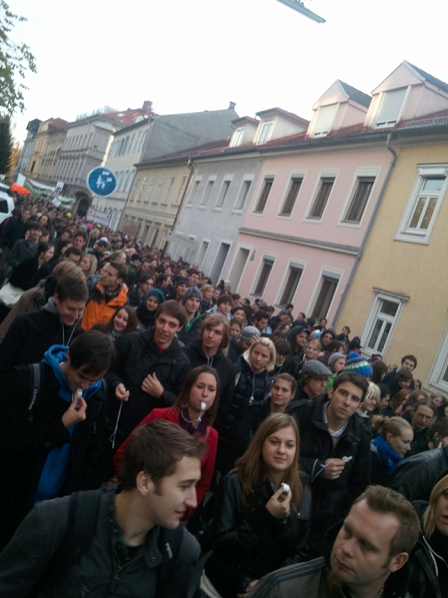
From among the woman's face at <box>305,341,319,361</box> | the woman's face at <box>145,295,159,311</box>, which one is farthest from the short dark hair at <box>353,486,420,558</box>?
the woman's face at <box>305,341,319,361</box>

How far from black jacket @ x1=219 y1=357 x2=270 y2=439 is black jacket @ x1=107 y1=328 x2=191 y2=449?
92cm

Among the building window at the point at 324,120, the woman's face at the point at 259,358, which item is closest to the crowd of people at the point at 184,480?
the woman's face at the point at 259,358

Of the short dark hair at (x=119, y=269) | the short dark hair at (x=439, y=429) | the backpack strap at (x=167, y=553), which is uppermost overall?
the short dark hair at (x=119, y=269)

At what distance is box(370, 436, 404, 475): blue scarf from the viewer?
15.7 ft

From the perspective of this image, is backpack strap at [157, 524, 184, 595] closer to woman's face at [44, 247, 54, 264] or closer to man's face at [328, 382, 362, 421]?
man's face at [328, 382, 362, 421]

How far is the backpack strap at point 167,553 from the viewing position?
216 cm

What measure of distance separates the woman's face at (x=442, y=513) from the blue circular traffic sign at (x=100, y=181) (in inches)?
387

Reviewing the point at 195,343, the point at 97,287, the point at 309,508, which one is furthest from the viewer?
the point at 97,287

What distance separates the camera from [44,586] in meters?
2.06

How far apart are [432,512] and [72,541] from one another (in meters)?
1.96

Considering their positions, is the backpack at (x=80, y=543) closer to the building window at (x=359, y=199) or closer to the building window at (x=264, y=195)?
the building window at (x=359, y=199)

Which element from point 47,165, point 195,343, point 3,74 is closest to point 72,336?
point 195,343

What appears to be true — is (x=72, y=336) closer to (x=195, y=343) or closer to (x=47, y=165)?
(x=195, y=343)

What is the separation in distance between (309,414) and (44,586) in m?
2.61
